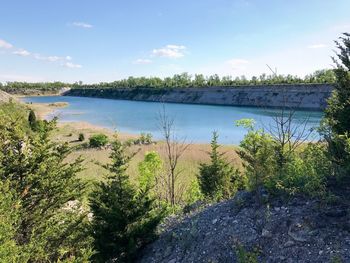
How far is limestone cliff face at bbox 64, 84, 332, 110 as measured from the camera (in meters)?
76.0

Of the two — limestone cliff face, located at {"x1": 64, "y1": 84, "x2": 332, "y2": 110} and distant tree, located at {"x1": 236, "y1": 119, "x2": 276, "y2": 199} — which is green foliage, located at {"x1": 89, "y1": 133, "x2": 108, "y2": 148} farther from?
distant tree, located at {"x1": 236, "y1": 119, "x2": 276, "y2": 199}

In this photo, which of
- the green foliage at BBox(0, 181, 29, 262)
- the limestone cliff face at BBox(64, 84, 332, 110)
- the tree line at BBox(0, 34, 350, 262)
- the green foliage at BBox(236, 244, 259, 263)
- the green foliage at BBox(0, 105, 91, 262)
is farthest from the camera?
the limestone cliff face at BBox(64, 84, 332, 110)

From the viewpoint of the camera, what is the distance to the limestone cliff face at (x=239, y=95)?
76000mm

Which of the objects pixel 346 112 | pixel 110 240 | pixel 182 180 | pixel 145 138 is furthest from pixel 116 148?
pixel 145 138

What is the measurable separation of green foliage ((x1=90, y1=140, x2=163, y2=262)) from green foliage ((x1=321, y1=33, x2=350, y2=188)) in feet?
15.1

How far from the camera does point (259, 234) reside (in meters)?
7.12

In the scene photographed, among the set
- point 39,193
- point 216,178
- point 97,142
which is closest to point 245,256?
point 39,193

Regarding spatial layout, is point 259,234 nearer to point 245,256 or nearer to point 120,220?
point 245,256

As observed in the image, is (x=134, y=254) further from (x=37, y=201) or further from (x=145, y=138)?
(x=145, y=138)

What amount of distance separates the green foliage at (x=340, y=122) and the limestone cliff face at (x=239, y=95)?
45.6 meters

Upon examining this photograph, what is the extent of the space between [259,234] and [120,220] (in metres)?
3.81

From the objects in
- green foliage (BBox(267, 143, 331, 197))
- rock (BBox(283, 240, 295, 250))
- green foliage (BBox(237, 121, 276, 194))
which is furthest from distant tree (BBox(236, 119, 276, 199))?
rock (BBox(283, 240, 295, 250))

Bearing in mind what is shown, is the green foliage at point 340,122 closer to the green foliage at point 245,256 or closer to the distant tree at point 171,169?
the green foliage at point 245,256

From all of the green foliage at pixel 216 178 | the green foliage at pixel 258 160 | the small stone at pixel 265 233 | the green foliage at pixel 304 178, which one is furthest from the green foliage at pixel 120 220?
the green foliage at pixel 216 178
